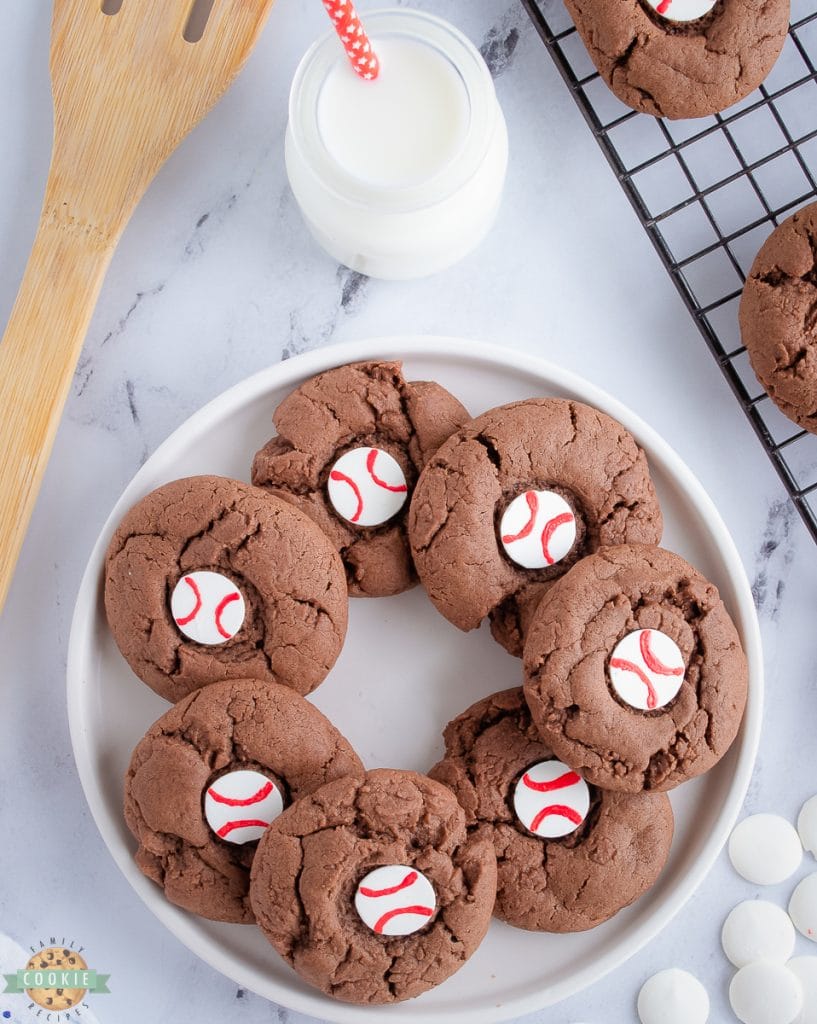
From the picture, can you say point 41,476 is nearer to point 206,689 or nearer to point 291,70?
point 206,689

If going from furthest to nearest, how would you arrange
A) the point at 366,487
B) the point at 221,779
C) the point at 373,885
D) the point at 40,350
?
the point at 40,350 → the point at 366,487 → the point at 221,779 → the point at 373,885

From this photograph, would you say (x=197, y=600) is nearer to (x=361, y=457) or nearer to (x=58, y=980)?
(x=361, y=457)

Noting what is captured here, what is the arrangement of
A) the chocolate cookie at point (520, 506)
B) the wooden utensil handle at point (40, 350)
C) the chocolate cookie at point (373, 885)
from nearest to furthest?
1. the chocolate cookie at point (373, 885)
2. the chocolate cookie at point (520, 506)
3. the wooden utensil handle at point (40, 350)

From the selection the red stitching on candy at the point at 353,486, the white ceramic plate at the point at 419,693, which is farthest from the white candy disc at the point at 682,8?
the red stitching on candy at the point at 353,486

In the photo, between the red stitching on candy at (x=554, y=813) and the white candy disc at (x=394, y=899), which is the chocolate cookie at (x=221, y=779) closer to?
the white candy disc at (x=394, y=899)

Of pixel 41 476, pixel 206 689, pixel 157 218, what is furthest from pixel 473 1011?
pixel 157 218

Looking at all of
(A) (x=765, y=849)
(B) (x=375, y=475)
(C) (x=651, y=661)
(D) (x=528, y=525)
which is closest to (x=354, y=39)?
(B) (x=375, y=475)
